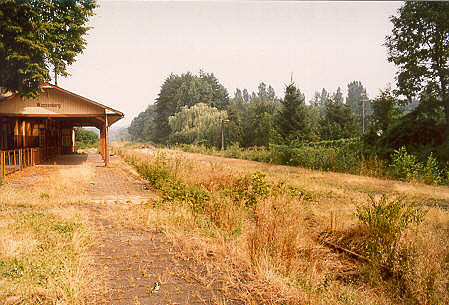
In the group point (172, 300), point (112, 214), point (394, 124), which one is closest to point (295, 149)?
point (394, 124)

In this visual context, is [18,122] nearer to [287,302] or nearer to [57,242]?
[57,242]

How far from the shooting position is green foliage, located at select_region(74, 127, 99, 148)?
4800cm

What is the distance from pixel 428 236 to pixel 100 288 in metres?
4.57

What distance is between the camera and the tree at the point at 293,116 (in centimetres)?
3072

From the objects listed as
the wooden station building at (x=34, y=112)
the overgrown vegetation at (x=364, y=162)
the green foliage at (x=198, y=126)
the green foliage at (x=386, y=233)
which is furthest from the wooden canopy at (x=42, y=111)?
the green foliage at (x=198, y=126)

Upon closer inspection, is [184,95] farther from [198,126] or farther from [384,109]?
[384,109]

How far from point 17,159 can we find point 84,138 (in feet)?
129

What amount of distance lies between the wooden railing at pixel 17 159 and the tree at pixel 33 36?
2864 mm

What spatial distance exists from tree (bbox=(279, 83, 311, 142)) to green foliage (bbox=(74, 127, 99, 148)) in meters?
30.7

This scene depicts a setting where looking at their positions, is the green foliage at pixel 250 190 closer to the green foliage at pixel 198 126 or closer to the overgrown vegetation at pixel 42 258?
the overgrown vegetation at pixel 42 258

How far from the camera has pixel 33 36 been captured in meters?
12.3

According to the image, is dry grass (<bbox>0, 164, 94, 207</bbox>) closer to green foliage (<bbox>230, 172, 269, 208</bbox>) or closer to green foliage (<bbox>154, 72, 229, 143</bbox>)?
green foliage (<bbox>230, 172, 269, 208</bbox>)

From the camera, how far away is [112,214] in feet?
22.7

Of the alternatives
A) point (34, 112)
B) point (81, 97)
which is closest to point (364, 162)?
point (81, 97)
